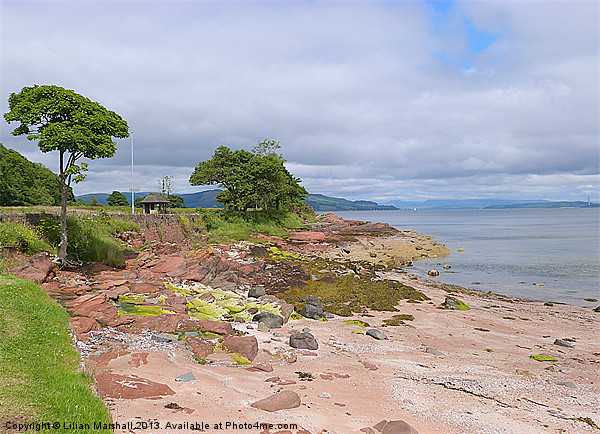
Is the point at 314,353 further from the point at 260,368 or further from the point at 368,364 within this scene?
the point at 260,368

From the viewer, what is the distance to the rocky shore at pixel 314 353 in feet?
22.2

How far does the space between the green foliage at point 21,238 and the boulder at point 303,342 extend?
13275mm

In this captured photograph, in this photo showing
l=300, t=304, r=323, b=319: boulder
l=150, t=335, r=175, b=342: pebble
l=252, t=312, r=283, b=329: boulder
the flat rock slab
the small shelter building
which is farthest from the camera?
the small shelter building

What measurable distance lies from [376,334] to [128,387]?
29.1ft

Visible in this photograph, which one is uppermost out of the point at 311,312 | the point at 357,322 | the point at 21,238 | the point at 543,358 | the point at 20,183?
the point at 20,183

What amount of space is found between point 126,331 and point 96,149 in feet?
32.7

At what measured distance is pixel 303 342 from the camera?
37.0 ft

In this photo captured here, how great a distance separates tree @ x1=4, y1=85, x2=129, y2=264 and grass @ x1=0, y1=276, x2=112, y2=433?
861 cm

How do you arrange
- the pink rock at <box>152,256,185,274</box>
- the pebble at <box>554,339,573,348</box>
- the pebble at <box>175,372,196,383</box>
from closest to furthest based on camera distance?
the pebble at <box>175,372,196,383</box>
the pebble at <box>554,339,573,348</box>
the pink rock at <box>152,256,185,274</box>

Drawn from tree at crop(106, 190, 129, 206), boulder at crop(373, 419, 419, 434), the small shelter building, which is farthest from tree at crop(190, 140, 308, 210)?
tree at crop(106, 190, 129, 206)

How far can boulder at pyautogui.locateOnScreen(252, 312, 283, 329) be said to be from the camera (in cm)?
Answer: 1318

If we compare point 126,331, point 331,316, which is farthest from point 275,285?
point 126,331

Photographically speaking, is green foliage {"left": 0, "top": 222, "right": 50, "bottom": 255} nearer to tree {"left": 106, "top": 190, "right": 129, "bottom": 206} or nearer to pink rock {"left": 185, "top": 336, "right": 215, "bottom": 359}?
pink rock {"left": 185, "top": 336, "right": 215, "bottom": 359}

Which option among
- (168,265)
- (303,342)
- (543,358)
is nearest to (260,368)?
(303,342)
